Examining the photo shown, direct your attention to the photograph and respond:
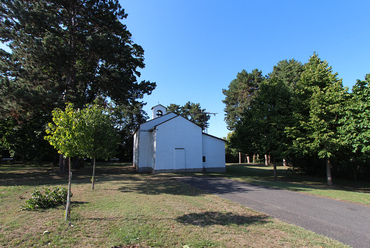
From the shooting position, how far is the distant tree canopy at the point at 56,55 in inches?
545

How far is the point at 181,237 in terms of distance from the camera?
4.60 meters

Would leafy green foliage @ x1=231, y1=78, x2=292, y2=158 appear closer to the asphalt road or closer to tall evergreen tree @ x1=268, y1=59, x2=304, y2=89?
the asphalt road

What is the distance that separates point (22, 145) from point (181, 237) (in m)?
24.8

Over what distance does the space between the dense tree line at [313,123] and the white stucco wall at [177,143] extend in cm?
558

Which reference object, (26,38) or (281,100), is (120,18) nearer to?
(26,38)

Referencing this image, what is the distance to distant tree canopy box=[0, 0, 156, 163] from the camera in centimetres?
1384

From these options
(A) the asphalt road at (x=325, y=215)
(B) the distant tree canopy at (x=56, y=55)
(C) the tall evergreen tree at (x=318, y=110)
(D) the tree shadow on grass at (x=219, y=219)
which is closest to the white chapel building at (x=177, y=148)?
(B) the distant tree canopy at (x=56, y=55)

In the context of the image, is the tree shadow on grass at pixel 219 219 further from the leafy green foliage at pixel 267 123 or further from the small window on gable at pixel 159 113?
the small window on gable at pixel 159 113

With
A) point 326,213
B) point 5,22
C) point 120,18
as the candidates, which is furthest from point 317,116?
point 5,22

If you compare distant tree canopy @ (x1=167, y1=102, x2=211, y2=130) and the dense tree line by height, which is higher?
distant tree canopy @ (x1=167, y1=102, x2=211, y2=130)

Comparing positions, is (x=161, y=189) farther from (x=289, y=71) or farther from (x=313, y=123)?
(x=289, y=71)

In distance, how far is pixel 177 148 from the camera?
76.0ft

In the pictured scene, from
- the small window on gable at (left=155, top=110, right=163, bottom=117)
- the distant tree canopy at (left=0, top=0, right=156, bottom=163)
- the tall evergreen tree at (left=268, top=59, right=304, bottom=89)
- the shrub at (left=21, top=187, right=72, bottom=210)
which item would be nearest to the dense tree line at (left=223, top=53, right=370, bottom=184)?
the distant tree canopy at (left=0, top=0, right=156, bottom=163)

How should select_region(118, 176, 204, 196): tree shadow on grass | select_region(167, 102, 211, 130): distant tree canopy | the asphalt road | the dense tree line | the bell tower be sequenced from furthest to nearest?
select_region(167, 102, 211, 130): distant tree canopy < the bell tower < the dense tree line < select_region(118, 176, 204, 196): tree shadow on grass < the asphalt road
